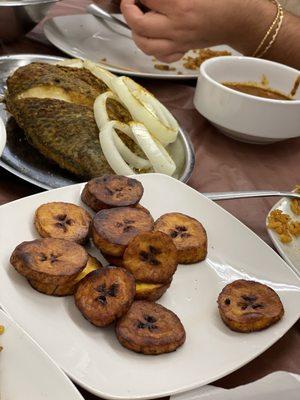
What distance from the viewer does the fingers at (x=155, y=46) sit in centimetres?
155

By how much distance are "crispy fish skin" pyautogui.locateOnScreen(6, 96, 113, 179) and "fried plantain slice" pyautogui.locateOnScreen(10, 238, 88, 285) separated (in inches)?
12.3

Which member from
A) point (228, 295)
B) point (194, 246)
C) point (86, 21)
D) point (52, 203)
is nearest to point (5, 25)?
point (86, 21)

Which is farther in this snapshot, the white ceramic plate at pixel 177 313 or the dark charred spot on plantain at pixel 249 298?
the dark charred spot on plantain at pixel 249 298

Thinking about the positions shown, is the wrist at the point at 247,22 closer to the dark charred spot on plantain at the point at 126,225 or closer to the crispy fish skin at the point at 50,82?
the crispy fish skin at the point at 50,82

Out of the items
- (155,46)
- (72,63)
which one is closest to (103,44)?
(155,46)

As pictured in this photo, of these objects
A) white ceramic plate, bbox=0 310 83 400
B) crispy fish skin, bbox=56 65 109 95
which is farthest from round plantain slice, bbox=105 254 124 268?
crispy fish skin, bbox=56 65 109 95

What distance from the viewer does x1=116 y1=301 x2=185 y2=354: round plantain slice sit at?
0.75 meters

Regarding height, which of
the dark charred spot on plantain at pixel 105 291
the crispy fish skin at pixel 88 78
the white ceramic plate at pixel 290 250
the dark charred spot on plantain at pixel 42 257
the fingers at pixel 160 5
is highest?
the fingers at pixel 160 5

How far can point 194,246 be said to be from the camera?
0.93m

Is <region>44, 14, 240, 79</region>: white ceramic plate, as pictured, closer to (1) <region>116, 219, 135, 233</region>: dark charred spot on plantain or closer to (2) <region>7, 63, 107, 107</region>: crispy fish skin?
(2) <region>7, 63, 107, 107</region>: crispy fish skin

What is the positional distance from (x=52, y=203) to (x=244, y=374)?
1.23 ft

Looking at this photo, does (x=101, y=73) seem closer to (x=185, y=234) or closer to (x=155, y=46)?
(x=155, y=46)

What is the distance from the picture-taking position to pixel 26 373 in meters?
0.63

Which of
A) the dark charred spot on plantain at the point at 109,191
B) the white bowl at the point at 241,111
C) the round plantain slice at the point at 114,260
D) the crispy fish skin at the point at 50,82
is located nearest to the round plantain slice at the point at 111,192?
the dark charred spot on plantain at the point at 109,191
